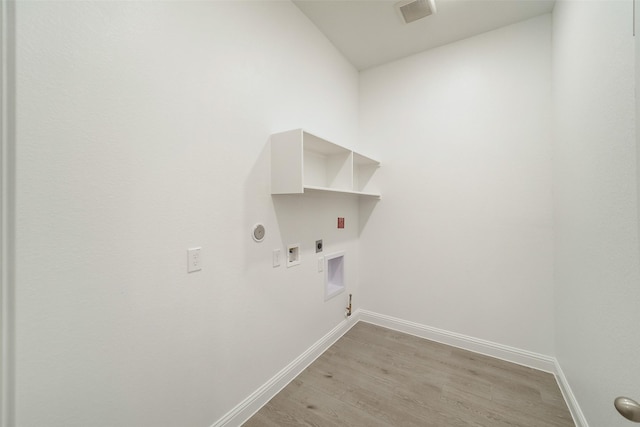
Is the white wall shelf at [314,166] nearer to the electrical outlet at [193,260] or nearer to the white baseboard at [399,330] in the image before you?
the electrical outlet at [193,260]

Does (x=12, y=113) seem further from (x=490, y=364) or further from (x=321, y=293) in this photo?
(x=490, y=364)

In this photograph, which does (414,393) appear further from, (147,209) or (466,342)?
(147,209)

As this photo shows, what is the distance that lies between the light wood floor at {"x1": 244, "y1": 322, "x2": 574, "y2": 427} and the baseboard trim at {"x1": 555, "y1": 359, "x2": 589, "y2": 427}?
0.04m

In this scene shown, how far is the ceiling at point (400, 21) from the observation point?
1.94 meters

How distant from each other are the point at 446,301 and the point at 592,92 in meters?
1.88

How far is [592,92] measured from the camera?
4.16 ft

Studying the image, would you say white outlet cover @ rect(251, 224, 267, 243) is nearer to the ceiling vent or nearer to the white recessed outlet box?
the white recessed outlet box

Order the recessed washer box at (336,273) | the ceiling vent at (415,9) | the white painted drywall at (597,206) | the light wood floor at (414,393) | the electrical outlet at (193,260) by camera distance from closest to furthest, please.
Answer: the white painted drywall at (597,206), the electrical outlet at (193,260), the light wood floor at (414,393), the ceiling vent at (415,9), the recessed washer box at (336,273)

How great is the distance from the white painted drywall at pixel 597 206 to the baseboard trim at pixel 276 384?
1.72 metres

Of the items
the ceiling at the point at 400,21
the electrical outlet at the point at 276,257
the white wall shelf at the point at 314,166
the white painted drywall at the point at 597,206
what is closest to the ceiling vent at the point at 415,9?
the ceiling at the point at 400,21

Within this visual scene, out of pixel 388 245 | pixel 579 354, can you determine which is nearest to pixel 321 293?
pixel 388 245

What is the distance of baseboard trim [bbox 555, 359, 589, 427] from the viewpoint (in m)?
1.46

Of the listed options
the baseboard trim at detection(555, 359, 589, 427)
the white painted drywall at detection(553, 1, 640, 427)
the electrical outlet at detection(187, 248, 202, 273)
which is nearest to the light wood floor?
the baseboard trim at detection(555, 359, 589, 427)

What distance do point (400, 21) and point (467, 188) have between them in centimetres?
157
